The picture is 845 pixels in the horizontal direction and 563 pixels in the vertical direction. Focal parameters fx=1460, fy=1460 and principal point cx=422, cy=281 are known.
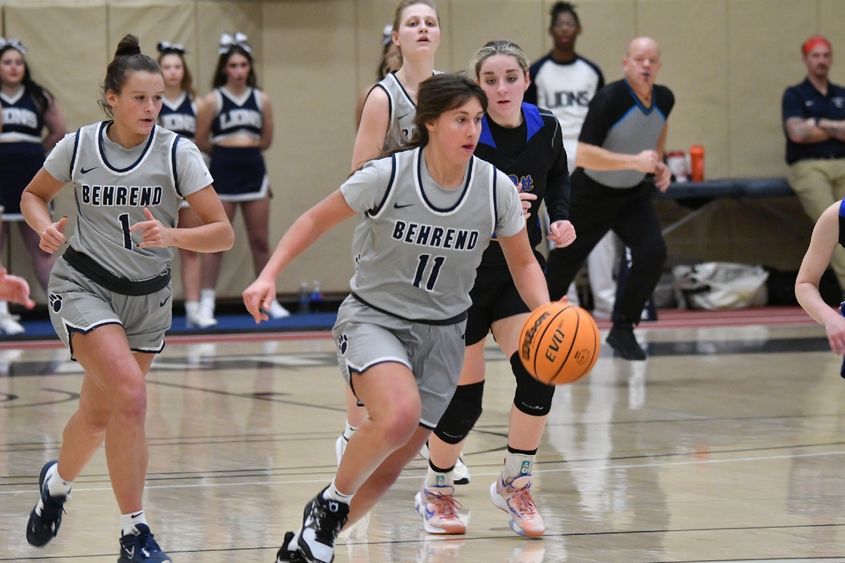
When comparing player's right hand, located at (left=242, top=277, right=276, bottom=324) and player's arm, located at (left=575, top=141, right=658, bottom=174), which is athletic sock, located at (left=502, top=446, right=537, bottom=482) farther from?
player's arm, located at (left=575, top=141, right=658, bottom=174)

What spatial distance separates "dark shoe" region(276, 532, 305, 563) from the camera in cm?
459

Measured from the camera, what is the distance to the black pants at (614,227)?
8852mm

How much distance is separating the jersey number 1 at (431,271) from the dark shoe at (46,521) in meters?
1.56

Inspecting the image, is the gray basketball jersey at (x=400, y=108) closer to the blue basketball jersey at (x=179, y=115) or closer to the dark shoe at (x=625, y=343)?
the dark shoe at (x=625, y=343)

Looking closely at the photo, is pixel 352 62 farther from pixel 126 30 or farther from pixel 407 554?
pixel 407 554

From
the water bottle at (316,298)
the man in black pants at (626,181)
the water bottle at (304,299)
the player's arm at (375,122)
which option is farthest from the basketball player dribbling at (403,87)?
the water bottle at (316,298)

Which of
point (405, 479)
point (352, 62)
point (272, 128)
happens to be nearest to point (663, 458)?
point (405, 479)

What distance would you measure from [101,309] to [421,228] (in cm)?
115

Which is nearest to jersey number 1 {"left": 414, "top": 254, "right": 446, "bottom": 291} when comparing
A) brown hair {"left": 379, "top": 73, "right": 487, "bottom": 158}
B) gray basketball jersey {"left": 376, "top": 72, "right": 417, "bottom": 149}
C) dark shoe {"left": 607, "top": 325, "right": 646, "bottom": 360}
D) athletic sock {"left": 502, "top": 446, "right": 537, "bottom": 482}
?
brown hair {"left": 379, "top": 73, "right": 487, "bottom": 158}

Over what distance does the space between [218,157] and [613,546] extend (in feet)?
27.6

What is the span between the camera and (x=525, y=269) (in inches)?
192

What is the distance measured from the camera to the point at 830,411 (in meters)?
8.12

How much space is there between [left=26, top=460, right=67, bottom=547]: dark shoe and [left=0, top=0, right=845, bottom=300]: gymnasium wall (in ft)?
27.6

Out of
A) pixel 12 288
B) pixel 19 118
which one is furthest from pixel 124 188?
pixel 19 118
